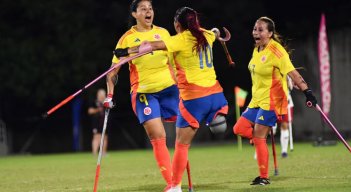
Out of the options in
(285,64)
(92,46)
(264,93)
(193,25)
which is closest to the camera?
(193,25)

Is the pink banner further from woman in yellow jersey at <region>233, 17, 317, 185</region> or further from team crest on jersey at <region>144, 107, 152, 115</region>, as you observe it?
team crest on jersey at <region>144, 107, 152, 115</region>

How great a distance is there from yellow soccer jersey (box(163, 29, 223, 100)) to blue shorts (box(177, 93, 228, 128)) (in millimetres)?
61

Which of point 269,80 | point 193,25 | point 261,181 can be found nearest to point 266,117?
point 269,80

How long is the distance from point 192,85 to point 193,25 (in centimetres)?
71

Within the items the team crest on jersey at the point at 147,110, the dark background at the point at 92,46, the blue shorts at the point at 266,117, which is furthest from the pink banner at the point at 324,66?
the team crest on jersey at the point at 147,110

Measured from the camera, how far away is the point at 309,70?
3212 cm

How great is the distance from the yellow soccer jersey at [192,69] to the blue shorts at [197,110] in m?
0.06

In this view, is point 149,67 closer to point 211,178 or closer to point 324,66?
point 211,178

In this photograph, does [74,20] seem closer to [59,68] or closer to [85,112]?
[59,68]

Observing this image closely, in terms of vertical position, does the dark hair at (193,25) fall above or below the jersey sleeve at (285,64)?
above

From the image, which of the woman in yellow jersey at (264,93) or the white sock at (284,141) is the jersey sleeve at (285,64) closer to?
the woman in yellow jersey at (264,93)

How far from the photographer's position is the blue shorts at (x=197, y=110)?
10.2 m

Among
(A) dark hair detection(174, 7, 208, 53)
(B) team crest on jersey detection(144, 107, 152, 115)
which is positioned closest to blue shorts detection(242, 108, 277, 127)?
(B) team crest on jersey detection(144, 107, 152, 115)

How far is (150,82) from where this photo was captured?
10852 millimetres
